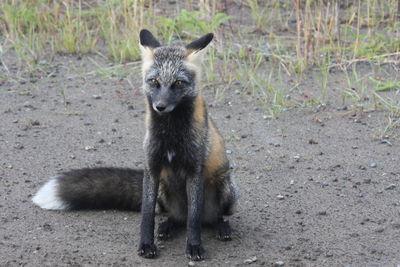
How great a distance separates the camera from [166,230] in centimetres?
540

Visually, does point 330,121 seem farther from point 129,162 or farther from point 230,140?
point 129,162

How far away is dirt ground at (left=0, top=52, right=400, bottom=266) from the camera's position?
5070 millimetres

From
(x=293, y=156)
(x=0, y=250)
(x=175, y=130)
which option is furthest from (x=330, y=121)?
(x=0, y=250)

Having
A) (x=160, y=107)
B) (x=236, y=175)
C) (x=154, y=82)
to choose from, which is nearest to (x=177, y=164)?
(x=160, y=107)

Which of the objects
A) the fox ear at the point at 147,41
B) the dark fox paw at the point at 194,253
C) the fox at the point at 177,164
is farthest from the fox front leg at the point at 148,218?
the fox ear at the point at 147,41

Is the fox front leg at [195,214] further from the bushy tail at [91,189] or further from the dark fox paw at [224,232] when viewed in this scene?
the bushy tail at [91,189]

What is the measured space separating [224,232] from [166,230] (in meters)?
0.48

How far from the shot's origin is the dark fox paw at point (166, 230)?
17.6 feet

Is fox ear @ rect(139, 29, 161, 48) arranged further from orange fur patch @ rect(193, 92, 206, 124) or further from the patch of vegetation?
the patch of vegetation

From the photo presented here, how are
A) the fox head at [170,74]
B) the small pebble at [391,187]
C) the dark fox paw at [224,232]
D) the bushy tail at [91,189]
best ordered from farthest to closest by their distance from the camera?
the small pebble at [391,187], the bushy tail at [91,189], the dark fox paw at [224,232], the fox head at [170,74]

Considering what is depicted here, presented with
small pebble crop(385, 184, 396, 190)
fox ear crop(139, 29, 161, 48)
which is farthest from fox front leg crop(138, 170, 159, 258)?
small pebble crop(385, 184, 396, 190)

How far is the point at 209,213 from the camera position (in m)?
5.48

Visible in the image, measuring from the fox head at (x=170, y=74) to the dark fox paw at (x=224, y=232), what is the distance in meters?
1.12

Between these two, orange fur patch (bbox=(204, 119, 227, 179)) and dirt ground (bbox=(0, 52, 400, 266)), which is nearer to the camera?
dirt ground (bbox=(0, 52, 400, 266))
